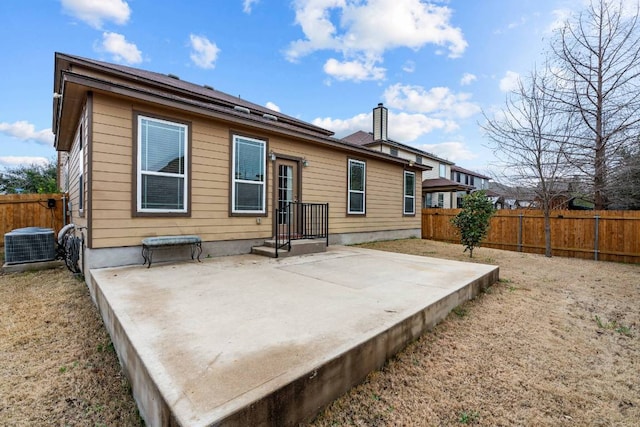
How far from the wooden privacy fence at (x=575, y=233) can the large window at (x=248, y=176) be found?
8.33m

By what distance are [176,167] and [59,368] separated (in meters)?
3.38

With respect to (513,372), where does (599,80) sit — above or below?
above

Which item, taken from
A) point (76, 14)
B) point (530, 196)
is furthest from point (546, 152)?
point (76, 14)

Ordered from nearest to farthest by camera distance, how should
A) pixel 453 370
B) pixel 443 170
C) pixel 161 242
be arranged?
pixel 453 370, pixel 161 242, pixel 443 170

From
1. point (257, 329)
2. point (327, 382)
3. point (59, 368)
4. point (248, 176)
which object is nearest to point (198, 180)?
point (248, 176)

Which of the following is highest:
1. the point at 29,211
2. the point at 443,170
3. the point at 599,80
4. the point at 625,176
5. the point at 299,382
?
the point at 599,80

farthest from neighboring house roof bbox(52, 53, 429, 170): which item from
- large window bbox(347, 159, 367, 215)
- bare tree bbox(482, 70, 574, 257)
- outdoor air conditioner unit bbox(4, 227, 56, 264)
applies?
bare tree bbox(482, 70, 574, 257)

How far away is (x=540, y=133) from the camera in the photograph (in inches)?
327

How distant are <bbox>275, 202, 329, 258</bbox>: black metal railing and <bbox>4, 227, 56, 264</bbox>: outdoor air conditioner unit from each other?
4.42 metres

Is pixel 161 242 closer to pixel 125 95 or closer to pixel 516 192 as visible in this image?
pixel 125 95

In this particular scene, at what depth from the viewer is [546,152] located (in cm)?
837

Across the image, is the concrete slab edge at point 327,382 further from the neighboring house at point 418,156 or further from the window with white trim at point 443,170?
the window with white trim at point 443,170

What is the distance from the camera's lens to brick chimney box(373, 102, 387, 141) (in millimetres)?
16978

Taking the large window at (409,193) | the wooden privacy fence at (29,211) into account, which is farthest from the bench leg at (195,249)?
the large window at (409,193)
